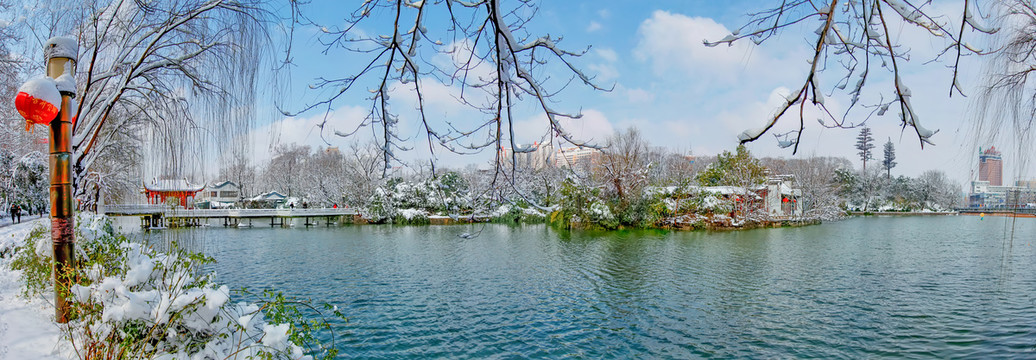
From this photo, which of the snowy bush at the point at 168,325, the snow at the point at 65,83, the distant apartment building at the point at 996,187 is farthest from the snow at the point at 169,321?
the distant apartment building at the point at 996,187

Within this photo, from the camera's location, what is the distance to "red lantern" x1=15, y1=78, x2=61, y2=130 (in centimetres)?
371

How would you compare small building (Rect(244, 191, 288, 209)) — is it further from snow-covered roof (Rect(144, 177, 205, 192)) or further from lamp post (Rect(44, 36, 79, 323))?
lamp post (Rect(44, 36, 79, 323))

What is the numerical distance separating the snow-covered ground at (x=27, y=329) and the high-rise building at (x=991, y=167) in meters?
7.47

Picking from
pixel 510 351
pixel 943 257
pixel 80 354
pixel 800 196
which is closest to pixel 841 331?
pixel 510 351

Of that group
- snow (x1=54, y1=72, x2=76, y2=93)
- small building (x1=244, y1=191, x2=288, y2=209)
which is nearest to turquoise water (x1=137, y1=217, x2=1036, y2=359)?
snow (x1=54, y1=72, x2=76, y2=93)

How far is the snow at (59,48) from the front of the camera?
4.21 metres

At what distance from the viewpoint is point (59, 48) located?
13.9ft

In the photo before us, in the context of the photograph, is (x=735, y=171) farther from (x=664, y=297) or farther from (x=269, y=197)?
(x=269, y=197)

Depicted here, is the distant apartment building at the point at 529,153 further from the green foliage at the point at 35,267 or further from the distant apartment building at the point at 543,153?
the green foliage at the point at 35,267

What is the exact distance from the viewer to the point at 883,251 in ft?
53.3

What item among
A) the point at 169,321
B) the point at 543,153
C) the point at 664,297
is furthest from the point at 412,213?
the point at 543,153

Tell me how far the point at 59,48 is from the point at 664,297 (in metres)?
9.19

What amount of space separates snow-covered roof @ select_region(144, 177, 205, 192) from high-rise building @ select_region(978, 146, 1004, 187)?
7.08 m

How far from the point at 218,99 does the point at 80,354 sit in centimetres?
232
